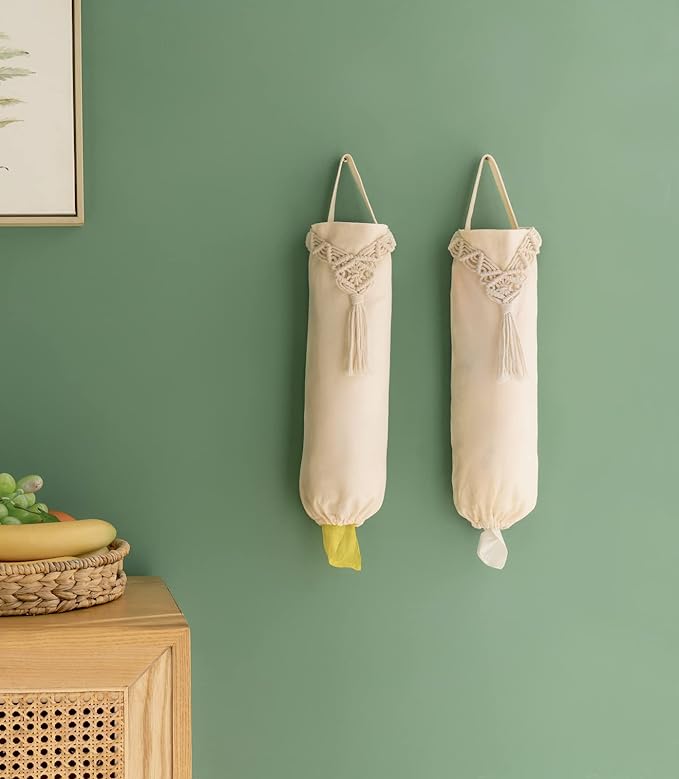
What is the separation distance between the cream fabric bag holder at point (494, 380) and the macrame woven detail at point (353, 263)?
0.14 metres

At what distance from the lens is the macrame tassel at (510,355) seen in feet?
4.65

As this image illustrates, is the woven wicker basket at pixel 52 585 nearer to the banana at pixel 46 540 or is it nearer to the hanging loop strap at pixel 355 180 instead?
the banana at pixel 46 540

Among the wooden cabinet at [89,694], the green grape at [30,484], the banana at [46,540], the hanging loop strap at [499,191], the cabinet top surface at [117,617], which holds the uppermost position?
the hanging loop strap at [499,191]

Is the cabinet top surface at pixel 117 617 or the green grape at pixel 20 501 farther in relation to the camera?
the green grape at pixel 20 501

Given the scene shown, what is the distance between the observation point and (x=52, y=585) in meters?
1.10

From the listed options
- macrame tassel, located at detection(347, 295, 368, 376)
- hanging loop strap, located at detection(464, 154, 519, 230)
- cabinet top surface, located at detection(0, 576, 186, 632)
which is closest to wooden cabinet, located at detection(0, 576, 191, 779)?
cabinet top surface, located at detection(0, 576, 186, 632)

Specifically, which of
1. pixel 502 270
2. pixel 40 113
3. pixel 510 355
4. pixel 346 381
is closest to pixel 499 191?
pixel 502 270

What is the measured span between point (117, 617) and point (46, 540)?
134 millimetres

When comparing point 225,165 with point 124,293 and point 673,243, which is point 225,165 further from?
point 673,243

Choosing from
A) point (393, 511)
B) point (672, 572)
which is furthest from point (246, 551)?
point (672, 572)

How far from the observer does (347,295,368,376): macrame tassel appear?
140 centimetres

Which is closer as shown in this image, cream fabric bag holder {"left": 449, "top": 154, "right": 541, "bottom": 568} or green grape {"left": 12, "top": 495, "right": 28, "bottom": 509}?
green grape {"left": 12, "top": 495, "right": 28, "bottom": 509}

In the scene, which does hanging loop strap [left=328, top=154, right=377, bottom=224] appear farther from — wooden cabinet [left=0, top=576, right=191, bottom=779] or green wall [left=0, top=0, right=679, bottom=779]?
wooden cabinet [left=0, top=576, right=191, bottom=779]

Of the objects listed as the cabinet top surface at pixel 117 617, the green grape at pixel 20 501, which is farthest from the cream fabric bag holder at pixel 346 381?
the green grape at pixel 20 501
